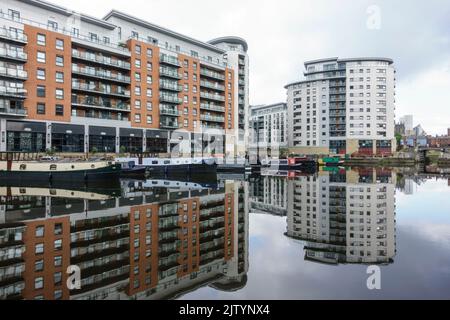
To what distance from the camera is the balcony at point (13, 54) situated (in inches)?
1518

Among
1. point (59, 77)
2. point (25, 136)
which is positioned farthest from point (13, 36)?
point (25, 136)

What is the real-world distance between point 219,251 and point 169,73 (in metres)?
53.1

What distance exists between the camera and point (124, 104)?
5122 centimetres

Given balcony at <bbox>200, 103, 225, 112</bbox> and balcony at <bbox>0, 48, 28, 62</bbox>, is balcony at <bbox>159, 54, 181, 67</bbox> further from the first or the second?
balcony at <bbox>0, 48, 28, 62</bbox>

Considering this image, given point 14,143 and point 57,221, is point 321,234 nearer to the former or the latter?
point 57,221

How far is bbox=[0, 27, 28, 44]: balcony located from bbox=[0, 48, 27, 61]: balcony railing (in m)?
1.46

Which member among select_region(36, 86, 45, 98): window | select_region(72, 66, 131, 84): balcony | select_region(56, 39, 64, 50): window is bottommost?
select_region(36, 86, 45, 98): window

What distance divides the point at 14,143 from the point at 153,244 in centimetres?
4020

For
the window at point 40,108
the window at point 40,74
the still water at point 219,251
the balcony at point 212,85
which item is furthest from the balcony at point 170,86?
the still water at point 219,251

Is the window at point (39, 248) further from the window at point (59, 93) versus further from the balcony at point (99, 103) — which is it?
the balcony at point (99, 103)

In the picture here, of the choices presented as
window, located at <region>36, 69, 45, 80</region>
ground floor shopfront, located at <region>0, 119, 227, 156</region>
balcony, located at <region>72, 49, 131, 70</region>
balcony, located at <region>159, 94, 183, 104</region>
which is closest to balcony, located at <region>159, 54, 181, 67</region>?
balcony, located at <region>159, 94, 183, 104</region>

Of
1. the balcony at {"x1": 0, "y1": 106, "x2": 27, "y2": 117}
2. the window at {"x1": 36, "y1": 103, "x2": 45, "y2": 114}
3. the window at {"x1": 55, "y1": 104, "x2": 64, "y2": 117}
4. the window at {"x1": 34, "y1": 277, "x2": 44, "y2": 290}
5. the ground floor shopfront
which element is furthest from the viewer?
the window at {"x1": 55, "y1": 104, "x2": 64, "y2": 117}

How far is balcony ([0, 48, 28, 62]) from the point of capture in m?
38.6
